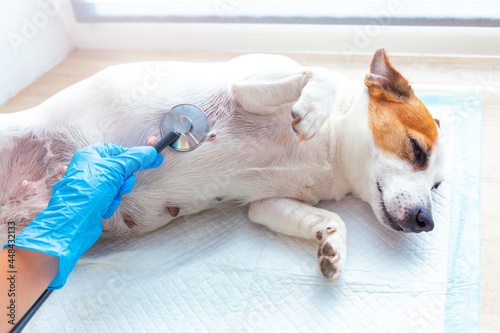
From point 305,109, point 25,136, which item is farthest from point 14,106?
point 305,109

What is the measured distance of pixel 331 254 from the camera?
1.35 metres

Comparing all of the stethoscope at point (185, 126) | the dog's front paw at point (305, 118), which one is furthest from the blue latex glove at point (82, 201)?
the dog's front paw at point (305, 118)

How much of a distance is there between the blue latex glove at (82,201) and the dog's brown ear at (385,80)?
0.72m

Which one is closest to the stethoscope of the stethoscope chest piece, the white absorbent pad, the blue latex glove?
the stethoscope chest piece

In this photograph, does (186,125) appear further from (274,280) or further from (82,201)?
(274,280)

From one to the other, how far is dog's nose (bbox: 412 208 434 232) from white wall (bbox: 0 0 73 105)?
2.00 m

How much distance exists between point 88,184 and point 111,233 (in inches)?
14.9

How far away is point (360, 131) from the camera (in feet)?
4.78

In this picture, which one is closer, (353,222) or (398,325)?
(398,325)

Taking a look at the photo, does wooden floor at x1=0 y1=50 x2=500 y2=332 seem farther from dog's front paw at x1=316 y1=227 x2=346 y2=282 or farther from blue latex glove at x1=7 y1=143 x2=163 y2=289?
blue latex glove at x1=7 y1=143 x2=163 y2=289

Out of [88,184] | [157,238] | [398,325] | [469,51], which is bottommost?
[398,325]

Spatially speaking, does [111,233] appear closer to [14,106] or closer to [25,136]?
[25,136]

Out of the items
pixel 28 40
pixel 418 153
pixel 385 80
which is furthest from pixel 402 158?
pixel 28 40

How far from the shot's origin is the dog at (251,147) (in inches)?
54.7
